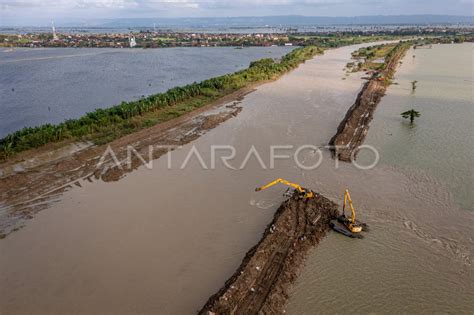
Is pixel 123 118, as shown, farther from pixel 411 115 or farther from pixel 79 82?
pixel 79 82

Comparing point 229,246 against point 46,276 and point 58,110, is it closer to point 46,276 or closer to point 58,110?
point 46,276

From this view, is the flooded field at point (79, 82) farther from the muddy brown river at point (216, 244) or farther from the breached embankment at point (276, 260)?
the breached embankment at point (276, 260)

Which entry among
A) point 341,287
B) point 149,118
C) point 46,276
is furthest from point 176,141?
point 341,287

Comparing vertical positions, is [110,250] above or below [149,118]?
below

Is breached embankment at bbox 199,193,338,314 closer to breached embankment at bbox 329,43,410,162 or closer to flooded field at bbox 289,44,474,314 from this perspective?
flooded field at bbox 289,44,474,314

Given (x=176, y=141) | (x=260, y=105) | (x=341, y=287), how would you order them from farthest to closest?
(x=260, y=105), (x=176, y=141), (x=341, y=287)
